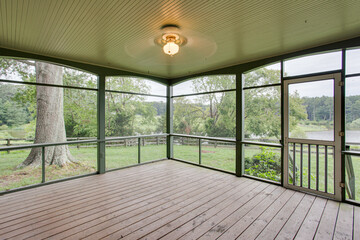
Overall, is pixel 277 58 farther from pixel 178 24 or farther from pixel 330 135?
pixel 178 24

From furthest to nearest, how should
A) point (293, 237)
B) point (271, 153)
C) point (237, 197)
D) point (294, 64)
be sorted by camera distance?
point (271, 153) < point (294, 64) < point (237, 197) < point (293, 237)

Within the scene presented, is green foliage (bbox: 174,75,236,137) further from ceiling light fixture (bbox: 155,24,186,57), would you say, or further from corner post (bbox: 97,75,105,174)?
ceiling light fixture (bbox: 155,24,186,57)

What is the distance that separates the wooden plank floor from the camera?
219 centimetres

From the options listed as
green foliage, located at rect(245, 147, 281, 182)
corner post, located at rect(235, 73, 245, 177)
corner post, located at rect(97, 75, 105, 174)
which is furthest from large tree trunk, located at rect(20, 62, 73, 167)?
green foliage, located at rect(245, 147, 281, 182)

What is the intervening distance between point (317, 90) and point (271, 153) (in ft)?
7.75

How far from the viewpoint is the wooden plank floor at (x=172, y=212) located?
2.19 metres

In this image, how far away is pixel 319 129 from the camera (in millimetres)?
3410

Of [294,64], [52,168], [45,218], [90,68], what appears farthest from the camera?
[52,168]

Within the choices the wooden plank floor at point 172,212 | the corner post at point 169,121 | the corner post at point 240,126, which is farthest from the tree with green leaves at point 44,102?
the corner post at point 240,126

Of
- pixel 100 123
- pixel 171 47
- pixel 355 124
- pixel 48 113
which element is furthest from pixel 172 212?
pixel 48 113

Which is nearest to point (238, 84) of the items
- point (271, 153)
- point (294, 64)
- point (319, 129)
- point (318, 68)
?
point (294, 64)

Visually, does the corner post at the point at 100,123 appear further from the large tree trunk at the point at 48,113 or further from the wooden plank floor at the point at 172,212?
the large tree trunk at the point at 48,113

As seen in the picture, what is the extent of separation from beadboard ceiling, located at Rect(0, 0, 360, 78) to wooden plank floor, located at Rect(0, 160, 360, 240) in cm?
283

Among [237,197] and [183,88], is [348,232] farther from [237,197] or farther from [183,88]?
[183,88]
